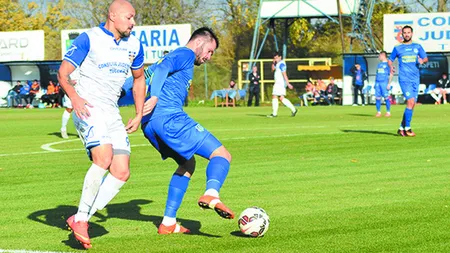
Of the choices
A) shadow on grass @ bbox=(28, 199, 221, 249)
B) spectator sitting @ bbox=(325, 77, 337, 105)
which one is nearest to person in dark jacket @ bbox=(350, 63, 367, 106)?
spectator sitting @ bbox=(325, 77, 337, 105)

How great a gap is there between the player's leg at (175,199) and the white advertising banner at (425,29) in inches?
1623

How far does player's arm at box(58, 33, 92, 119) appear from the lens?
7234mm

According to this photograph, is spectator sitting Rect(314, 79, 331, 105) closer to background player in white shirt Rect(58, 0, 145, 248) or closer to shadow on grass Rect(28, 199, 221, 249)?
shadow on grass Rect(28, 199, 221, 249)

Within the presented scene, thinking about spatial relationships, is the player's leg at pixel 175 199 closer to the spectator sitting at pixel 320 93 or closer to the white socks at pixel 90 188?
the white socks at pixel 90 188

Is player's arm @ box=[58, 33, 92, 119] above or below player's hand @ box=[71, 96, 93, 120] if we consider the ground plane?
above

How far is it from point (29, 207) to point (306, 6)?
45.5 meters

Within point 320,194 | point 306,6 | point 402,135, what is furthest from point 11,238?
point 306,6

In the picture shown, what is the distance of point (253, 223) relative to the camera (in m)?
7.54

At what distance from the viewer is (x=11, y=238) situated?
25.4 ft

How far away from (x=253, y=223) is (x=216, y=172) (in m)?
0.52

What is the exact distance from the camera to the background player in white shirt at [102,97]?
23.8 feet

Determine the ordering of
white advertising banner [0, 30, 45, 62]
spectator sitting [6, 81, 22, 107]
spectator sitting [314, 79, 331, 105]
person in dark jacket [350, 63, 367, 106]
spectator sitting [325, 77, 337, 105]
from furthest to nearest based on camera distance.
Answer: white advertising banner [0, 30, 45, 62] < spectator sitting [6, 81, 22, 107] < spectator sitting [314, 79, 331, 105] < spectator sitting [325, 77, 337, 105] < person in dark jacket [350, 63, 367, 106]

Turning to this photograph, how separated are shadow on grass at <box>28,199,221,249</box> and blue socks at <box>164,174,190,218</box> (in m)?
0.27

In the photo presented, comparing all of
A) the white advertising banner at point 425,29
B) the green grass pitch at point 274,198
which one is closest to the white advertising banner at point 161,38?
the white advertising banner at point 425,29
